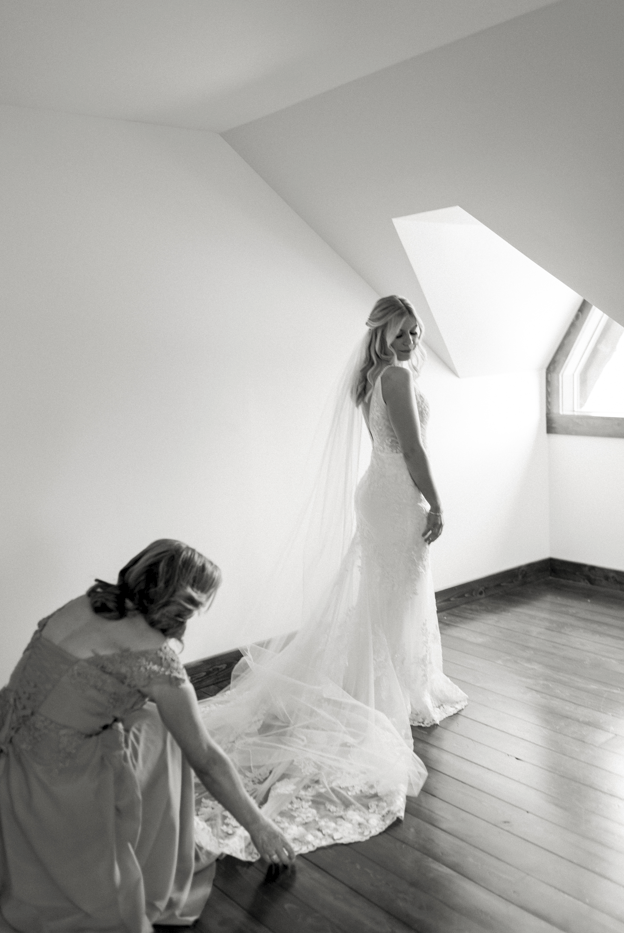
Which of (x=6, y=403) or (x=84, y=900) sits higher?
(x=6, y=403)

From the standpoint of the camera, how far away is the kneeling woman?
2.15 m

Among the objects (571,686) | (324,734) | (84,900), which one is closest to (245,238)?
(324,734)

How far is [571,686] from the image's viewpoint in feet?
12.8

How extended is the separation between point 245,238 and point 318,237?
48 cm

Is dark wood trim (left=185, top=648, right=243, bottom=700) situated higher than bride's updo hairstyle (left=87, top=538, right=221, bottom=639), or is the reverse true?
bride's updo hairstyle (left=87, top=538, right=221, bottom=639)

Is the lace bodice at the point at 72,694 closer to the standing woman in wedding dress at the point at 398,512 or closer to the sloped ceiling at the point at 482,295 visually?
the standing woman in wedding dress at the point at 398,512

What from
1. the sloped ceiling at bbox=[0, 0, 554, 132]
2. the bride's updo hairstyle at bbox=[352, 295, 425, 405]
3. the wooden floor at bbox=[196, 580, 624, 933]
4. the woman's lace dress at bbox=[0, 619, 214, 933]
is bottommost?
the wooden floor at bbox=[196, 580, 624, 933]

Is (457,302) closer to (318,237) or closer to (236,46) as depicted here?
(318,237)

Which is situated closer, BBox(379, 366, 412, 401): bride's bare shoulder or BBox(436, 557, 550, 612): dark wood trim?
BBox(379, 366, 412, 401): bride's bare shoulder

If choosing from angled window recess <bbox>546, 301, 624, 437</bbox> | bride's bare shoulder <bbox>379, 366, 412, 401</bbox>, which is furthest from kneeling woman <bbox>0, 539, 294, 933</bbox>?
angled window recess <bbox>546, 301, 624, 437</bbox>

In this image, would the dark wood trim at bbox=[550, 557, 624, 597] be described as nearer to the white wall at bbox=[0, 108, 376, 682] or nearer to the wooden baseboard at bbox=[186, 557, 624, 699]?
the wooden baseboard at bbox=[186, 557, 624, 699]

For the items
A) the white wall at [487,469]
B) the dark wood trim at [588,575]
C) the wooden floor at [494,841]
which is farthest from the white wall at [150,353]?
the dark wood trim at [588,575]

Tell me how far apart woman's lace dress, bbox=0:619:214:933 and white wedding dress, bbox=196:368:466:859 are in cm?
51

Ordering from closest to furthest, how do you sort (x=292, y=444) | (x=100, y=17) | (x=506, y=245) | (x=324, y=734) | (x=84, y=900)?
(x=84, y=900), (x=100, y=17), (x=324, y=734), (x=292, y=444), (x=506, y=245)
